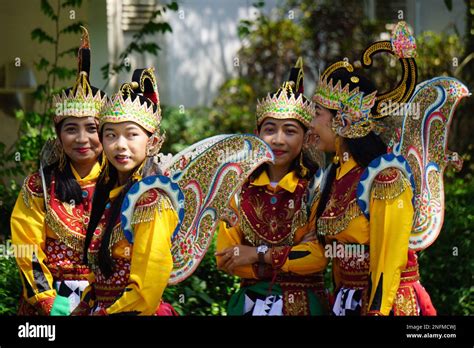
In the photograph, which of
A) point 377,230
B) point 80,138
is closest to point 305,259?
point 377,230

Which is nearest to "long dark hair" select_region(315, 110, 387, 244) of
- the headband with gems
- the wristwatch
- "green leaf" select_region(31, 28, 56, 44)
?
the headband with gems

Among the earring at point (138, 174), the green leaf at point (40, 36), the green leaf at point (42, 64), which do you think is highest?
the green leaf at point (40, 36)

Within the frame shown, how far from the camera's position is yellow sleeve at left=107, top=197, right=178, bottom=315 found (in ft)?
13.9

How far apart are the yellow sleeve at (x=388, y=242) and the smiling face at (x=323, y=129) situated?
388 millimetres

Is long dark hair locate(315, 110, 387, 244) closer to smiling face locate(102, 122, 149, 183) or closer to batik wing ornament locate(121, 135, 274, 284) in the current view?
batik wing ornament locate(121, 135, 274, 284)

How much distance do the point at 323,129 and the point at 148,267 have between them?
3.47 feet

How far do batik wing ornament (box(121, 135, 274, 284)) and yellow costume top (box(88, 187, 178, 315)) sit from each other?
23 cm

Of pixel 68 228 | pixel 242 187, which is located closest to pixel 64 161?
pixel 68 228

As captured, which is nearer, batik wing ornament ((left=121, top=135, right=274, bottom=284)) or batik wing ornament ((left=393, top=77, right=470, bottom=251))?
batik wing ornament ((left=121, top=135, right=274, bottom=284))

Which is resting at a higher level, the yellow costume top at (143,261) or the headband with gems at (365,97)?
the headband with gems at (365,97)

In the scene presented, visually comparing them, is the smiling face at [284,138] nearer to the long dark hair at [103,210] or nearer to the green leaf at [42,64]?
the long dark hair at [103,210]

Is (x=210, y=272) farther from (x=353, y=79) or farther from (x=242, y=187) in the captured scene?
(x=353, y=79)

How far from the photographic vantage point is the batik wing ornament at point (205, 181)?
4617 millimetres

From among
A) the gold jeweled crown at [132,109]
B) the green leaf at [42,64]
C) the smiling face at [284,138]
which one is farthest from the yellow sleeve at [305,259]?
the green leaf at [42,64]
